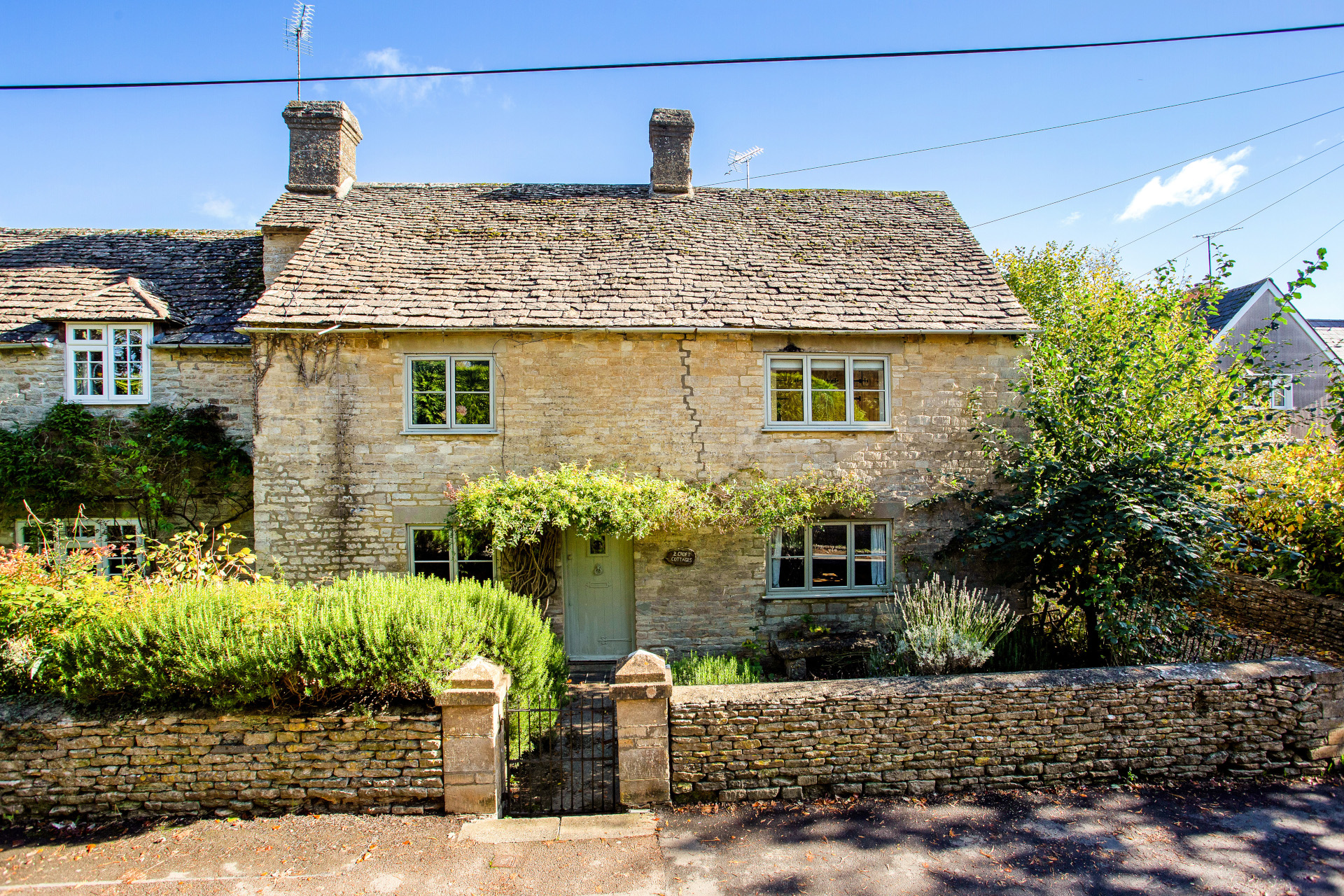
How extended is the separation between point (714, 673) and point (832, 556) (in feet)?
12.2

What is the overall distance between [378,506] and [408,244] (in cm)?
507

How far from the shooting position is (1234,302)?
22547 mm

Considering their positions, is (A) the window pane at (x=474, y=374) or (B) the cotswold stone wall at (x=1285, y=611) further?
(A) the window pane at (x=474, y=374)

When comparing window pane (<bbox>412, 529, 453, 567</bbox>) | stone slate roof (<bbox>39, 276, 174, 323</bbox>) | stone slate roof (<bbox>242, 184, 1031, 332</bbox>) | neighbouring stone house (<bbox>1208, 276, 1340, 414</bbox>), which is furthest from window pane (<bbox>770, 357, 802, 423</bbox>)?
neighbouring stone house (<bbox>1208, 276, 1340, 414</bbox>)

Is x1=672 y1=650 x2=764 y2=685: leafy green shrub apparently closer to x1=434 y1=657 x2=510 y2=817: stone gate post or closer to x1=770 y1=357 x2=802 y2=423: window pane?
x1=434 y1=657 x2=510 y2=817: stone gate post

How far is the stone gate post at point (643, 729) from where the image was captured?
19.2 feet

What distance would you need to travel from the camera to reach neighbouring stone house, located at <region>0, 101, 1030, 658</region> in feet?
32.3

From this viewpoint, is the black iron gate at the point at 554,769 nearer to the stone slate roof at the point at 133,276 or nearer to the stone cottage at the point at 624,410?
the stone cottage at the point at 624,410

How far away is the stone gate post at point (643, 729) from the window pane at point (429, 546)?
5175 mm

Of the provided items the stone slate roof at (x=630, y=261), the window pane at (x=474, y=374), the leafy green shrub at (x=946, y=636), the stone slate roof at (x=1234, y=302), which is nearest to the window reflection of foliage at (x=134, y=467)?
the stone slate roof at (x=630, y=261)

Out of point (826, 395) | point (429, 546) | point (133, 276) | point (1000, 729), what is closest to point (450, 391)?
point (429, 546)

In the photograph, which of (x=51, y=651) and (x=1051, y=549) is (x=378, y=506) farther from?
(x=1051, y=549)

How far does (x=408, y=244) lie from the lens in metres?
11.8

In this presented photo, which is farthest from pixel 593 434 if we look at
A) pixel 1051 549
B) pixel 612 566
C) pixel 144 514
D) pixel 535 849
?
pixel 144 514
